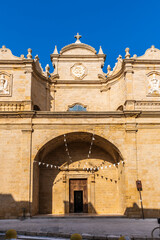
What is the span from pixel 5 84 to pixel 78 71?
6314mm

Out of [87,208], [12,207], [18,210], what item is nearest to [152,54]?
[87,208]

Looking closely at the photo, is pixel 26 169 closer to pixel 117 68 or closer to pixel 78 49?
pixel 117 68

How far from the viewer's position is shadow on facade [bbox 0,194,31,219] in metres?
17.5

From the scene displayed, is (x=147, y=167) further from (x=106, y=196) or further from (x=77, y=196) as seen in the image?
(x=77, y=196)

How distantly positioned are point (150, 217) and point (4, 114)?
436 inches

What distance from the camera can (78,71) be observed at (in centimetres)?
2392

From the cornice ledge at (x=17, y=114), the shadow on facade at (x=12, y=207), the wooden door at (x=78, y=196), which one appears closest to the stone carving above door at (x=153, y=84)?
the wooden door at (x=78, y=196)

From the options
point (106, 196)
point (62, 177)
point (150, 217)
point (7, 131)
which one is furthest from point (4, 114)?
point (150, 217)

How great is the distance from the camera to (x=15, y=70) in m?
20.6

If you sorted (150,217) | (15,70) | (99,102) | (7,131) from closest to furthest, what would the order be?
(150,217), (7,131), (15,70), (99,102)

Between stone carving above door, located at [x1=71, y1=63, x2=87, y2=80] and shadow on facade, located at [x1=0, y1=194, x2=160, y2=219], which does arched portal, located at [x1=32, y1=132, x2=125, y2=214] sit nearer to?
shadow on facade, located at [x1=0, y1=194, x2=160, y2=219]

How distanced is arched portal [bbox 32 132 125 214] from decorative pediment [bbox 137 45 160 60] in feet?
23.3

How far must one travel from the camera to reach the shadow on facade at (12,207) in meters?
17.5

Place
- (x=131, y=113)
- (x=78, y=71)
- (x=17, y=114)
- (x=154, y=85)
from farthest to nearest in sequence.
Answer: (x=78, y=71) → (x=154, y=85) → (x=131, y=113) → (x=17, y=114)
